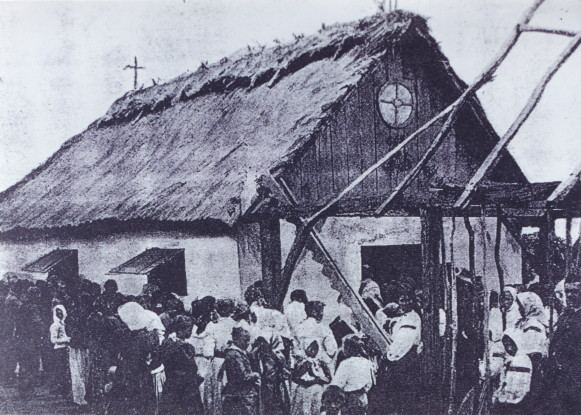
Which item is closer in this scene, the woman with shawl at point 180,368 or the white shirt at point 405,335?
the woman with shawl at point 180,368

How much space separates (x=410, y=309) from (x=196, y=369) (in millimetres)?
2542

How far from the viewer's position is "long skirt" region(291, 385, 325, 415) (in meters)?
6.58

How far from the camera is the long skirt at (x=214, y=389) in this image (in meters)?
7.01

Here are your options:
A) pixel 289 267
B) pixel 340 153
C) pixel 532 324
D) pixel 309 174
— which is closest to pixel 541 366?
pixel 532 324

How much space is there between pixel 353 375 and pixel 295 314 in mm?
2122

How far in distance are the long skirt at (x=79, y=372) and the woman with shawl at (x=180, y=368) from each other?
2.16 metres

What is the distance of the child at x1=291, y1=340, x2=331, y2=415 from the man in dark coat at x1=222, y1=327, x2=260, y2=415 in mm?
531

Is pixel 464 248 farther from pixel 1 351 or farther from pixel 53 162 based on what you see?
pixel 53 162

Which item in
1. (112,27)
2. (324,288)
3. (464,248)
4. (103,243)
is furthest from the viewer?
(103,243)

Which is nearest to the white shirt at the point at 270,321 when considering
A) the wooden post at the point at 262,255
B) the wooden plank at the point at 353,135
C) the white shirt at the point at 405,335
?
the wooden post at the point at 262,255

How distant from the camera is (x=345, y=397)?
20.1 feet

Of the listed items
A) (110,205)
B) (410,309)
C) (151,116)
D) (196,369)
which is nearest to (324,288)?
(410,309)

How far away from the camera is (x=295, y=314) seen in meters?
8.12

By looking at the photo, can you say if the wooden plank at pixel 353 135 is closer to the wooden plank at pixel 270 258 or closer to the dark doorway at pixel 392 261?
the dark doorway at pixel 392 261
